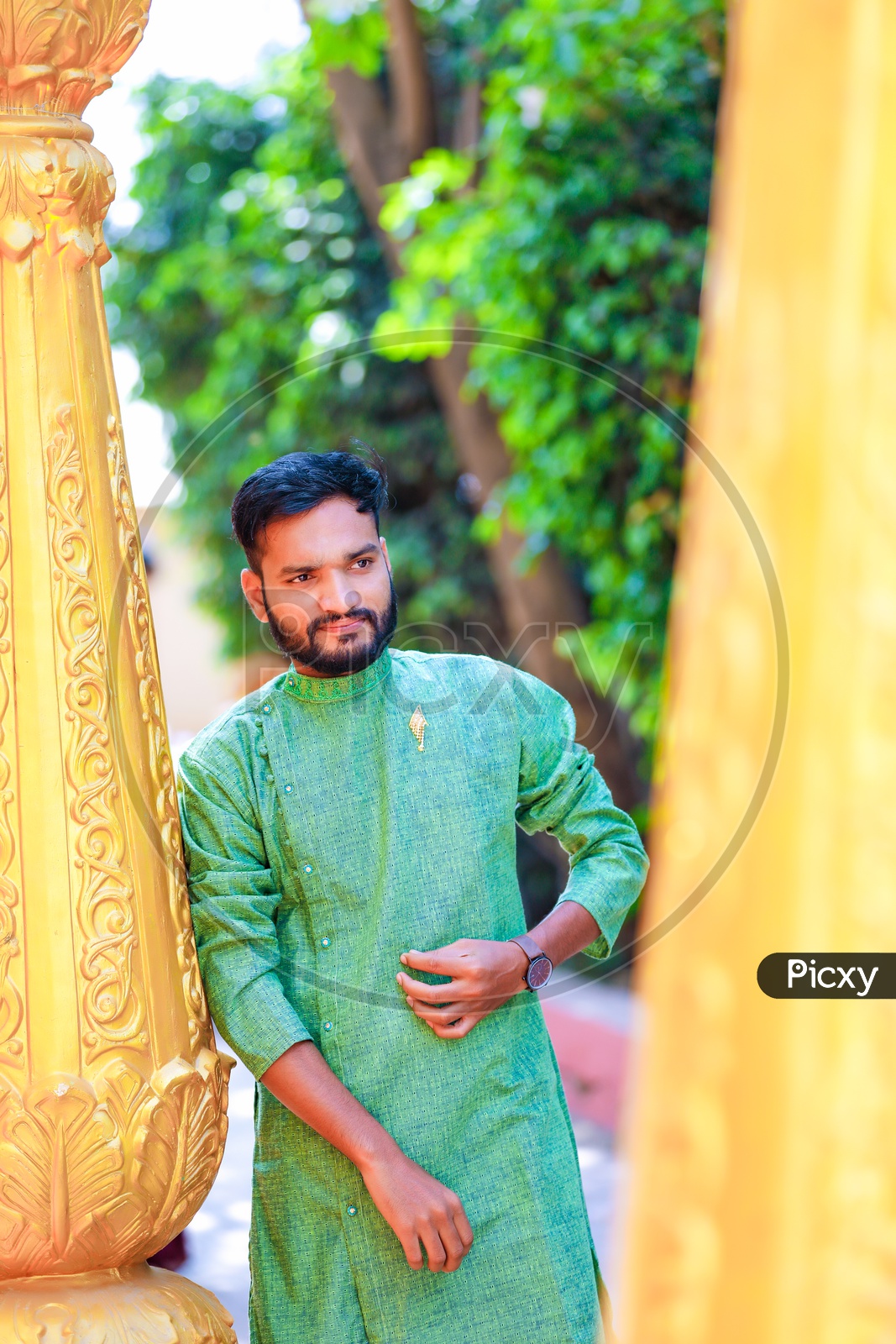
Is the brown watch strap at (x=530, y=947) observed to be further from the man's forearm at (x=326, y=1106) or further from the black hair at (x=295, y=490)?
the black hair at (x=295, y=490)

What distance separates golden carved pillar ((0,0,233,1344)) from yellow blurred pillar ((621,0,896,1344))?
0.69m

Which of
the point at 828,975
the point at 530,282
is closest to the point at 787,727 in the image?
the point at 828,975

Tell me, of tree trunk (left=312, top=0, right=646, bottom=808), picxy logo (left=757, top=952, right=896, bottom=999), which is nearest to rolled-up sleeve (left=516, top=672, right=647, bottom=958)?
picxy logo (left=757, top=952, right=896, bottom=999)

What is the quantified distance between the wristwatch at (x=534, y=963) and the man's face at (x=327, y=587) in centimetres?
29

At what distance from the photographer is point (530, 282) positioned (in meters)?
4.21

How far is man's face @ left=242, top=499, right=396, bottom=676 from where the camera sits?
1.20 m

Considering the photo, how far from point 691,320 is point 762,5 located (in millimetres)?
3781

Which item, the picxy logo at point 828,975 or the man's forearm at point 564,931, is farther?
the man's forearm at point 564,931

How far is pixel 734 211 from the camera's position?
0.43 metres

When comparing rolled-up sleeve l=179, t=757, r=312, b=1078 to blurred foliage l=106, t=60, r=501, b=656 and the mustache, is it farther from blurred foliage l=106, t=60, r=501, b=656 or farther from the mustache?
blurred foliage l=106, t=60, r=501, b=656

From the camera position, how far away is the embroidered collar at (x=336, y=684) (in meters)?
1.25

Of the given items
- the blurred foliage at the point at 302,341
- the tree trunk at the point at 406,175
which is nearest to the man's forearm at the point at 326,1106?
the tree trunk at the point at 406,175

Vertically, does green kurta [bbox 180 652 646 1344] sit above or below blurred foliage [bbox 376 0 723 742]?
below

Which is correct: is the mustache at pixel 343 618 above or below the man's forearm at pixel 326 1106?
above
